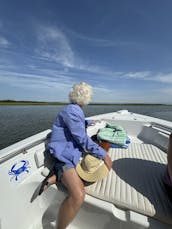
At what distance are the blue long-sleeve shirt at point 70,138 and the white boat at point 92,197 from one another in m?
0.31

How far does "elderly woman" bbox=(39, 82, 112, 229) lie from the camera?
1102 mm

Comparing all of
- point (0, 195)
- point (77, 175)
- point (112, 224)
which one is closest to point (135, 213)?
point (112, 224)

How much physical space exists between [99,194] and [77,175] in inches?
10.1

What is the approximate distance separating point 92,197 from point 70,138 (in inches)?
23.3

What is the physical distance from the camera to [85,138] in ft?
4.42

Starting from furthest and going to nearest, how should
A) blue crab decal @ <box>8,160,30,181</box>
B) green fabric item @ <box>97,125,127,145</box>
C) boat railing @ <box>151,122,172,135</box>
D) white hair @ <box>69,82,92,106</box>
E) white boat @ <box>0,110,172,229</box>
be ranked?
boat railing @ <box>151,122,172,135</box> < green fabric item @ <box>97,125,127,145</box> < white hair @ <box>69,82,92,106</box> < blue crab decal @ <box>8,160,30,181</box> < white boat @ <box>0,110,172,229</box>

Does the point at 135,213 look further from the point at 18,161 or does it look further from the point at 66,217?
the point at 18,161

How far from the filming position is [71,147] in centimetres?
135

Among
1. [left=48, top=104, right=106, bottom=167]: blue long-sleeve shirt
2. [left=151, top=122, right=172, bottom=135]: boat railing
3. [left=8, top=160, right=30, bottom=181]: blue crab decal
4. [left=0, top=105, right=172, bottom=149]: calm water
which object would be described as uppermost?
[left=48, top=104, right=106, bottom=167]: blue long-sleeve shirt

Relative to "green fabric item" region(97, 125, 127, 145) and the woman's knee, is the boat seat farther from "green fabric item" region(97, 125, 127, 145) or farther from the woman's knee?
"green fabric item" region(97, 125, 127, 145)

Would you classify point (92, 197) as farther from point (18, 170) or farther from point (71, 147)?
point (18, 170)

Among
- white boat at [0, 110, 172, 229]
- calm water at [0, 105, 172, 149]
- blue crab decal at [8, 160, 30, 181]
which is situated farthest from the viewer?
calm water at [0, 105, 172, 149]

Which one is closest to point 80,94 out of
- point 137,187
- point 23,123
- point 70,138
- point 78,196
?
point 70,138

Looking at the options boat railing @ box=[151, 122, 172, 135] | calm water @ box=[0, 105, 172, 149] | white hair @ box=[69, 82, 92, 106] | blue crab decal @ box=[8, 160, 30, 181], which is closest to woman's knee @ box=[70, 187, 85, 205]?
blue crab decal @ box=[8, 160, 30, 181]
